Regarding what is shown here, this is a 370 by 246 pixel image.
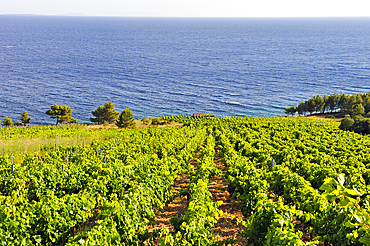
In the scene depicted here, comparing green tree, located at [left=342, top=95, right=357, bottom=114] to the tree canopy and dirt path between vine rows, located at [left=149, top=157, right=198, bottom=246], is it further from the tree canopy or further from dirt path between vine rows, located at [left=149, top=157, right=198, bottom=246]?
dirt path between vine rows, located at [left=149, top=157, right=198, bottom=246]

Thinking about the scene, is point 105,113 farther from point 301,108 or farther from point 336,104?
point 336,104

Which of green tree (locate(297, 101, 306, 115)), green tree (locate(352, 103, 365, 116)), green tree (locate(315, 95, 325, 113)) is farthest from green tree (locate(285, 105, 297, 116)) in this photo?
green tree (locate(352, 103, 365, 116))

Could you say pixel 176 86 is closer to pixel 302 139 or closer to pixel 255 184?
pixel 302 139

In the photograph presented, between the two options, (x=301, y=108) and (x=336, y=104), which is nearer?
(x=301, y=108)

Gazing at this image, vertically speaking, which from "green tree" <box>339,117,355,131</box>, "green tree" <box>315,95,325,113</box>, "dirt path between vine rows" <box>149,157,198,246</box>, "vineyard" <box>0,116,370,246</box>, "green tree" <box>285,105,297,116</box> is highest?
"vineyard" <box>0,116,370,246</box>

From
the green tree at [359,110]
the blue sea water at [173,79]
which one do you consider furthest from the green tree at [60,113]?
the green tree at [359,110]

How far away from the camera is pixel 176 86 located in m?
99.1

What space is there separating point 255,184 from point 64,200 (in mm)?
7572

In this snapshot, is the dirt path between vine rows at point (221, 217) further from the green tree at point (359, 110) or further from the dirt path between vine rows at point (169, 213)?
the green tree at point (359, 110)

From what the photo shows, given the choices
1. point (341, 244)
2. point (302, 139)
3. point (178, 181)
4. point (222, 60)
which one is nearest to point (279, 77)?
point (222, 60)

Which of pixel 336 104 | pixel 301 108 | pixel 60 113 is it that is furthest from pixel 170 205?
pixel 336 104

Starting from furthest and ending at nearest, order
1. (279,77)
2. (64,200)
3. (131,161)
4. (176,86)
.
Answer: (279,77), (176,86), (131,161), (64,200)

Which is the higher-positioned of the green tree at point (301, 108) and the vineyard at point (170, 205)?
the vineyard at point (170, 205)

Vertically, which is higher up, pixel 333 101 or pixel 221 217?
pixel 221 217
